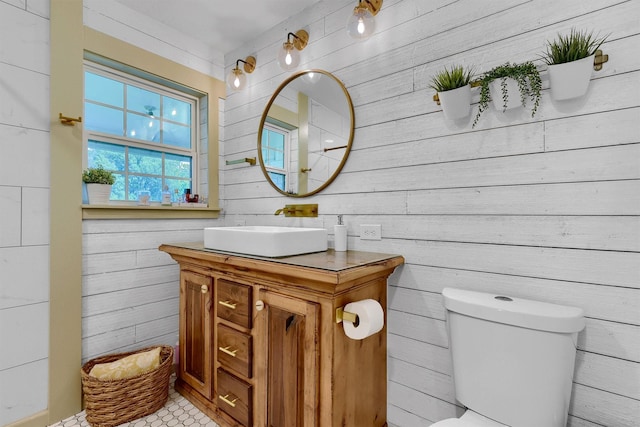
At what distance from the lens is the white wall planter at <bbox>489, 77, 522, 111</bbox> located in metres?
1.21

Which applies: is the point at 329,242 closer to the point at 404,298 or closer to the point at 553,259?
the point at 404,298

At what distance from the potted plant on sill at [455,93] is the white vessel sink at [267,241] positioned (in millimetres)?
846

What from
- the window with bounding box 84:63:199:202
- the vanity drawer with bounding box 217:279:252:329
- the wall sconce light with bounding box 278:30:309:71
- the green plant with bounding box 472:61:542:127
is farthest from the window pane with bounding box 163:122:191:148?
the green plant with bounding box 472:61:542:127

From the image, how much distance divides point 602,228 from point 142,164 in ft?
8.57

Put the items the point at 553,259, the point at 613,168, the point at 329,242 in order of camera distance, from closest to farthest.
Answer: the point at 613,168 < the point at 553,259 < the point at 329,242

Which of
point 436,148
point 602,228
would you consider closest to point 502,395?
point 602,228

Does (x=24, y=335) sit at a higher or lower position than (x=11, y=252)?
lower

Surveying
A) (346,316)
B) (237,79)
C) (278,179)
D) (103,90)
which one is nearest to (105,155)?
(103,90)

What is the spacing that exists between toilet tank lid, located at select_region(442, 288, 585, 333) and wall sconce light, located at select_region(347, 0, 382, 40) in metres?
1.35

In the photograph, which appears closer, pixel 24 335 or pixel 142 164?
pixel 24 335

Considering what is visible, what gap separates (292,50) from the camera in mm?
1966

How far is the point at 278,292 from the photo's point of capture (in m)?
1.37

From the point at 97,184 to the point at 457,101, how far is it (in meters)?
2.05

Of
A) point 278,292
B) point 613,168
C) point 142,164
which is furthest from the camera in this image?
point 142,164
